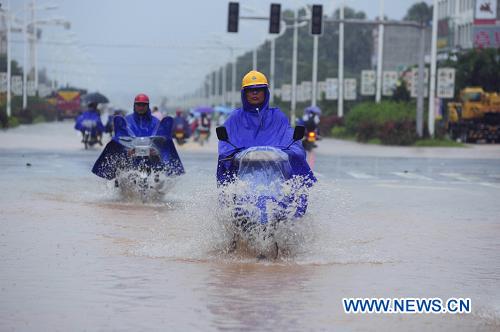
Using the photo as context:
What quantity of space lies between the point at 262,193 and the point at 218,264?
0.76 metres

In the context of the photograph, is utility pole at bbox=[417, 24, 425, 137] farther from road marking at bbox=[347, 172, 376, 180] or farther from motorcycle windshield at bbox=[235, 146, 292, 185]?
motorcycle windshield at bbox=[235, 146, 292, 185]

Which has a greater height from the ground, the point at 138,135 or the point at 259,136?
the point at 259,136

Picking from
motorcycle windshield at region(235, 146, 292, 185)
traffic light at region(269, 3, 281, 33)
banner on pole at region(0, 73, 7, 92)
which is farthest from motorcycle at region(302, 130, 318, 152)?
banner on pole at region(0, 73, 7, 92)

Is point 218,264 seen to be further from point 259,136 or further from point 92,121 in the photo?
point 92,121

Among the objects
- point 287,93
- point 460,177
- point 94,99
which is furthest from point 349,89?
point 460,177

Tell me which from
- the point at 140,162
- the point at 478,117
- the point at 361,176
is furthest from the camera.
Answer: the point at 478,117

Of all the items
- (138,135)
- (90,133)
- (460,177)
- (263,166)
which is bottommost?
(90,133)

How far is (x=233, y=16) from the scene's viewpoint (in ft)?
156

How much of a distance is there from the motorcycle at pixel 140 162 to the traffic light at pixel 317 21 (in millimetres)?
27207

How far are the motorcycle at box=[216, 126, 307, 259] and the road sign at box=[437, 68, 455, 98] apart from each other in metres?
44.4

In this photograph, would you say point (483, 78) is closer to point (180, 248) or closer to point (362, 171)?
point (362, 171)

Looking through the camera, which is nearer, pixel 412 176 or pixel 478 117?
pixel 412 176

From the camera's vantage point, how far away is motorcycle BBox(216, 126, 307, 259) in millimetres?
11727

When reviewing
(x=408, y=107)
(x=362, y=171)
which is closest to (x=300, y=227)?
(x=362, y=171)
